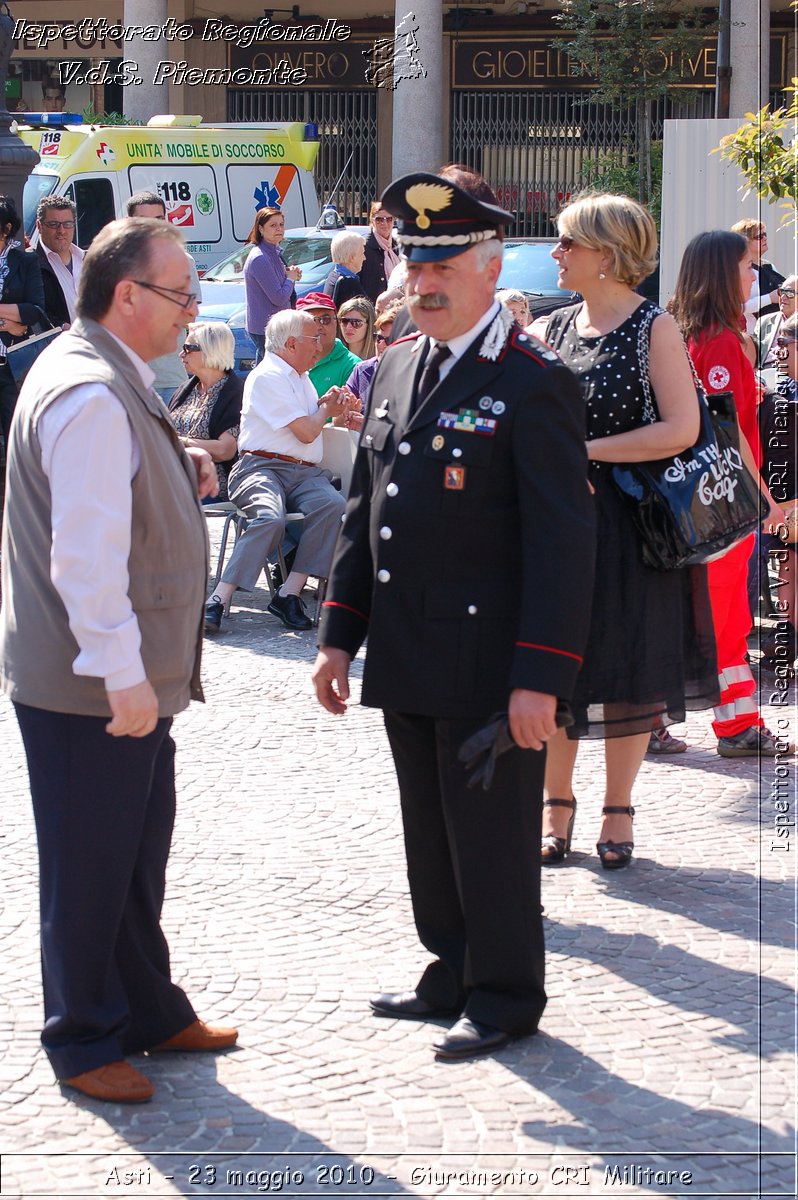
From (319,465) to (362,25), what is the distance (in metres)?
22.7

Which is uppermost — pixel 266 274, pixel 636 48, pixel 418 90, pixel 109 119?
pixel 636 48

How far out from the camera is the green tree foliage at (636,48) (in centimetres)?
2375

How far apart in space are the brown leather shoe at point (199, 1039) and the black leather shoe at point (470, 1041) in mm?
504

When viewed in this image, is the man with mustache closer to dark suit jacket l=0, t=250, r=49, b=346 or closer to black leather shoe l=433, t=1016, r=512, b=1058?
black leather shoe l=433, t=1016, r=512, b=1058

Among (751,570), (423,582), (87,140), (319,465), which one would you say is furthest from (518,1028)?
(87,140)

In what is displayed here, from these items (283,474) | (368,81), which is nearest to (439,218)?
(283,474)

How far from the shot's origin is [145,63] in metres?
24.7

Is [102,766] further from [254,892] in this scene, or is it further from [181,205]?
[181,205]

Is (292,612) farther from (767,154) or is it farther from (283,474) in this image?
(767,154)

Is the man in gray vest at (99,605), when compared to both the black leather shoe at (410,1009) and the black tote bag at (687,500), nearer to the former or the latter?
the black leather shoe at (410,1009)

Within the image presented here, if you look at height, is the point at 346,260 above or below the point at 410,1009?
above

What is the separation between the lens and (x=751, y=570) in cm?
763

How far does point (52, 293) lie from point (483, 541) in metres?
7.64

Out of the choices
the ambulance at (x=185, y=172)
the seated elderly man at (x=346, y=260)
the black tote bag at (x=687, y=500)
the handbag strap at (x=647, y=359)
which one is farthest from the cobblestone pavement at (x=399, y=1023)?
the ambulance at (x=185, y=172)
